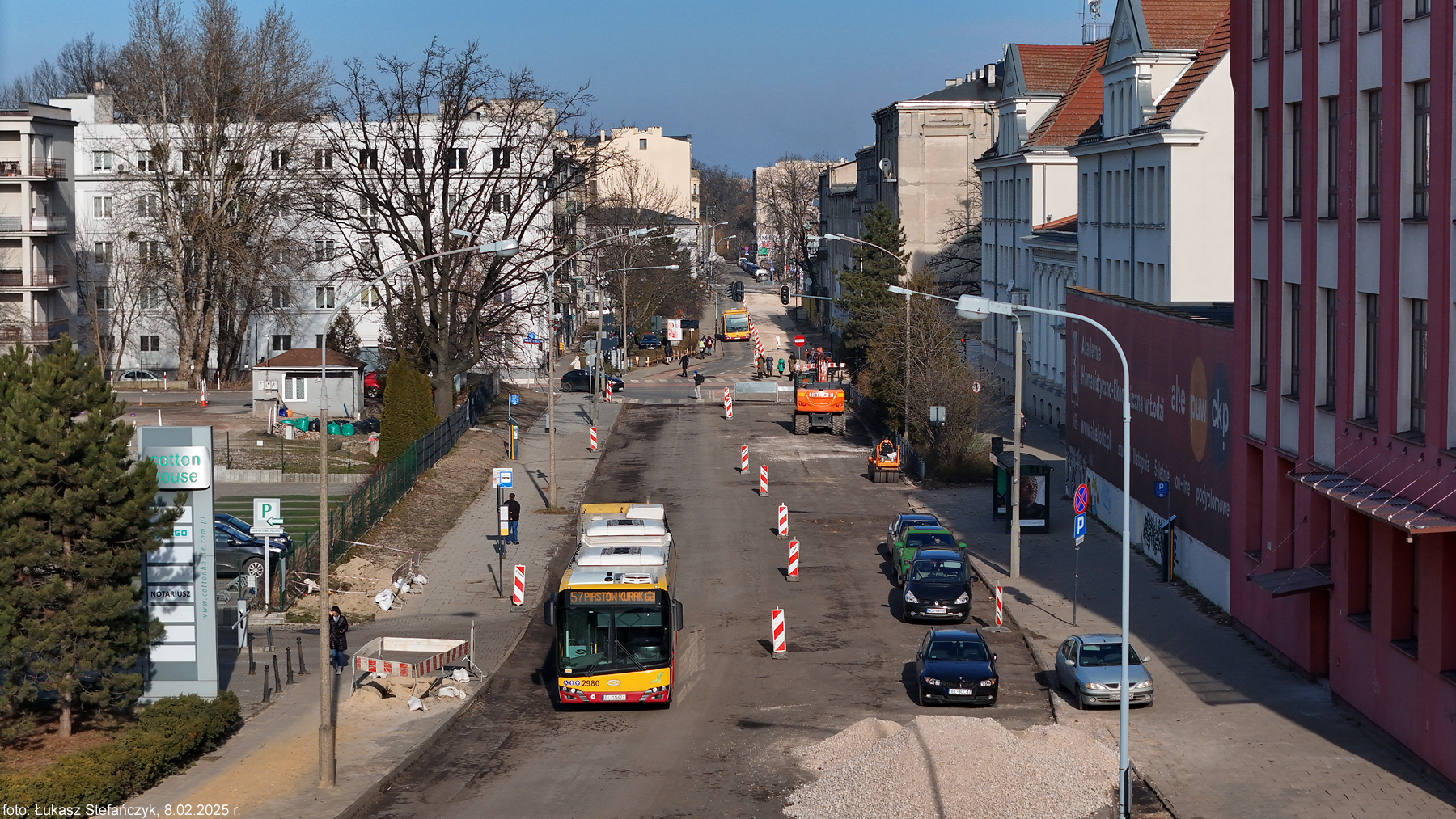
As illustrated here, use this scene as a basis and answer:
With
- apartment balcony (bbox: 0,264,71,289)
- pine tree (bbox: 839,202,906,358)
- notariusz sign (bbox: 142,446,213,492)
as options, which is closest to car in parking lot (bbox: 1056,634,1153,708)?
notariusz sign (bbox: 142,446,213,492)

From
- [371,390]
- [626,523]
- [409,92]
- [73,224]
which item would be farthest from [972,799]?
[73,224]

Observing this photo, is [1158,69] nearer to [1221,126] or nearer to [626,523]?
[1221,126]

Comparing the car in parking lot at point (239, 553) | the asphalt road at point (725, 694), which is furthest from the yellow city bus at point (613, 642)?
the car in parking lot at point (239, 553)

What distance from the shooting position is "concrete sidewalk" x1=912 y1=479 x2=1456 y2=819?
1959 centimetres

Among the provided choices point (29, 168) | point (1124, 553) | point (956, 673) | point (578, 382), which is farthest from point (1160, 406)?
point (29, 168)

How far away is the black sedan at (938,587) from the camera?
30484mm

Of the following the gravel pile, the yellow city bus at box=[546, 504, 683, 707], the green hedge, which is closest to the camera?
the green hedge

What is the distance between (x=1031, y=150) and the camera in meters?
67.3

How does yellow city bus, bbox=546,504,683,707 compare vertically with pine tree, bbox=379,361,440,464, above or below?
below

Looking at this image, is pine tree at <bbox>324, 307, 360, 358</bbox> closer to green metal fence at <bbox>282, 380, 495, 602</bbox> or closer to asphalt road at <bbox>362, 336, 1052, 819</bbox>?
green metal fence at <bbox>282, 380, 495, 602</bbox>

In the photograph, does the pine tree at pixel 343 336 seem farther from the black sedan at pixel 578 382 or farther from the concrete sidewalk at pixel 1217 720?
the concrete sidewalk at pixel 1217 720

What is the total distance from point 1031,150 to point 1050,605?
129 ft

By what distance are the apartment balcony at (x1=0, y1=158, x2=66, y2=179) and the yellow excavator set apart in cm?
4526

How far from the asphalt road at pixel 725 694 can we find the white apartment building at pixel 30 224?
3762cm
